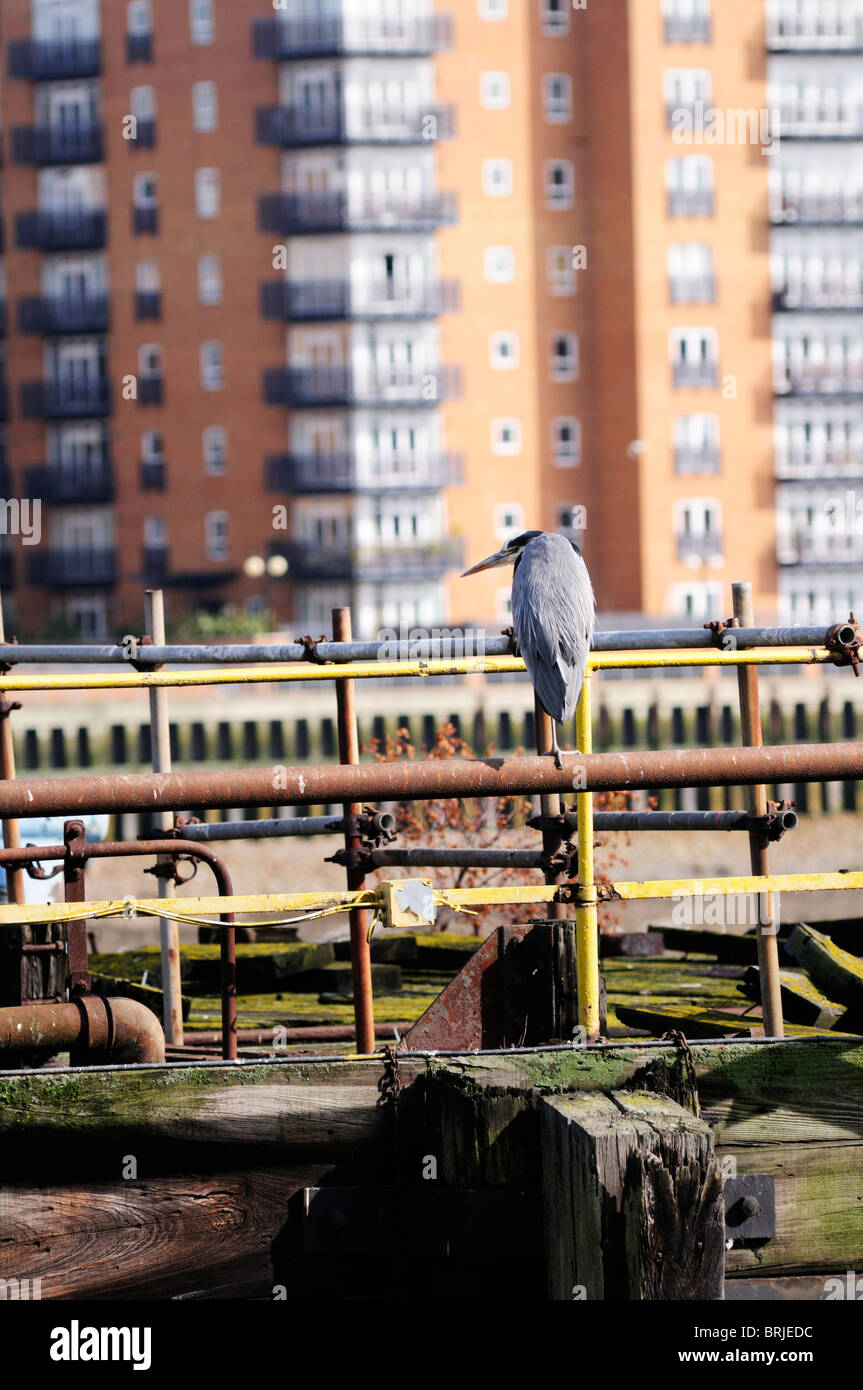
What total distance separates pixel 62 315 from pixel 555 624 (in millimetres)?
70970

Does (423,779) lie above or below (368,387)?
below

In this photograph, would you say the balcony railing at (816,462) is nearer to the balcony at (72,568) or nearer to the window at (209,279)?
the window at (209,279)

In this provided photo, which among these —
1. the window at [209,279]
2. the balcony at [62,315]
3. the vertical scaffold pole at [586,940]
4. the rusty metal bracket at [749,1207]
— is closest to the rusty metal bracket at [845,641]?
the vertical scaffold pole at [586,940]

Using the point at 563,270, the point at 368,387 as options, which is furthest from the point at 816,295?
the point at 368,387

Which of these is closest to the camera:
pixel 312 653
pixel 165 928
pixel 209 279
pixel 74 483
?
pixel 312 653

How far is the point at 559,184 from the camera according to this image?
2830 inches

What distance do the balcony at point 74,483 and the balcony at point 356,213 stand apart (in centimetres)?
1283

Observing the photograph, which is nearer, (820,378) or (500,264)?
(820,378)

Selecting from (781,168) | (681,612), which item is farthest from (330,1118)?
(781,168)

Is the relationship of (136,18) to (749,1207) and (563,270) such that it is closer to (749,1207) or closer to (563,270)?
(563,270)

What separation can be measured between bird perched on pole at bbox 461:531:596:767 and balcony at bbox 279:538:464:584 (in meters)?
63.8

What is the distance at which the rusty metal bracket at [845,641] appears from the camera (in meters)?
5.29

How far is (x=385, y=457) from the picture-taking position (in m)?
71.1

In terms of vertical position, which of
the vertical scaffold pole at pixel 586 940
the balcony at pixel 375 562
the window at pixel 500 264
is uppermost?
the window at pixel 500 264
